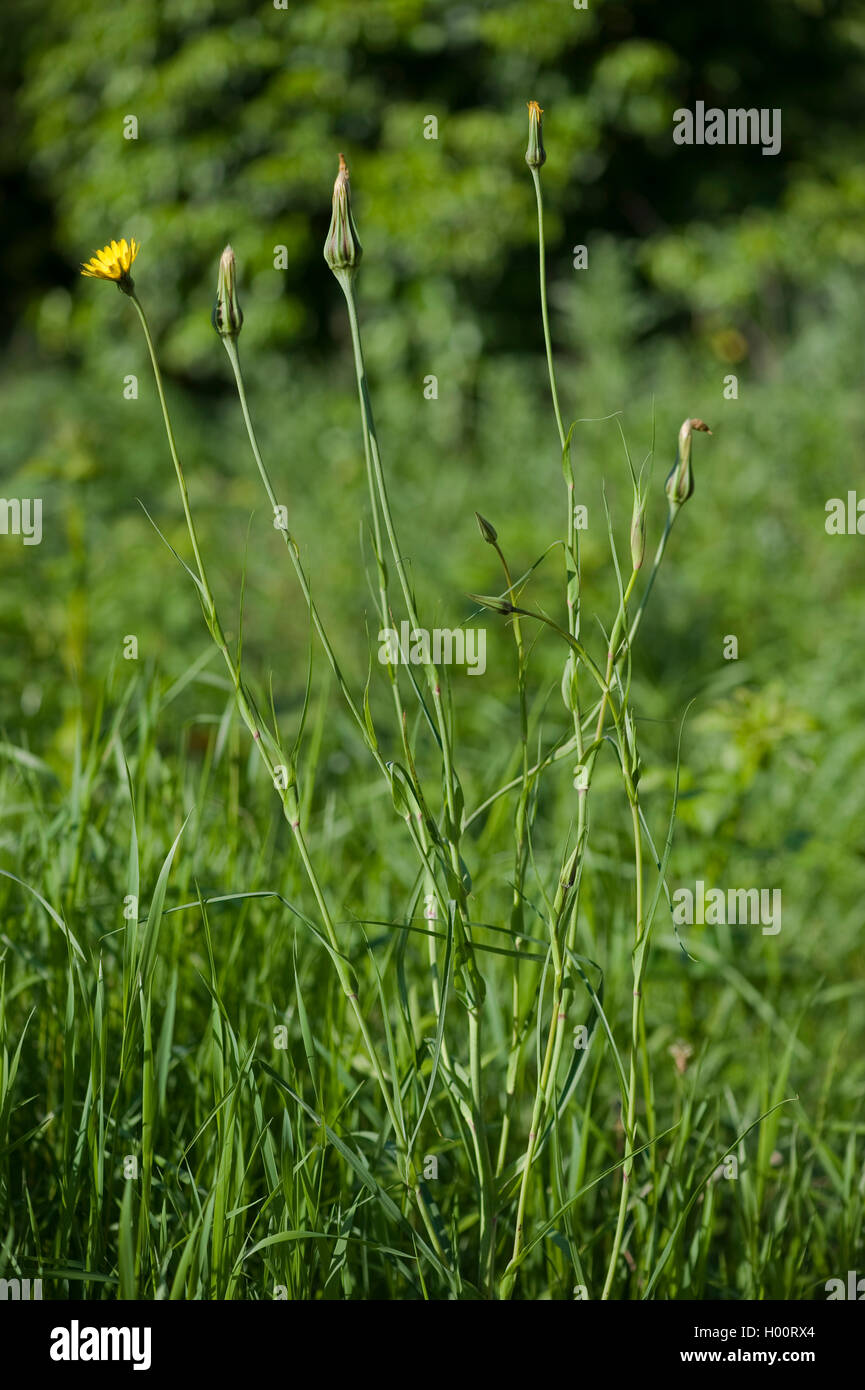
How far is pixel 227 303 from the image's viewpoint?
73 centimetres

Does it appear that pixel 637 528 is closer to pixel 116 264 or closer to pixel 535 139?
pixel 535 139

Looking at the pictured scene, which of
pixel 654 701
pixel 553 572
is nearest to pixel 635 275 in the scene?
pixel 553 572

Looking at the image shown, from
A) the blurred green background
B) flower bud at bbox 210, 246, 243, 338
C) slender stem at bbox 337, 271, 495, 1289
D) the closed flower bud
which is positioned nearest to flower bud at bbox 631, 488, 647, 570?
the closed flower bud

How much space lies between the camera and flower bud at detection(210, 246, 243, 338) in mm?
724

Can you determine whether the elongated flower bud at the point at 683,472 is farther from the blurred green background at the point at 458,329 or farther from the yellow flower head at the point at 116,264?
the blurred green background at the point at 458,329

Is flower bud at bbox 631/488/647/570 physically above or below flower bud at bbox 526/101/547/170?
below

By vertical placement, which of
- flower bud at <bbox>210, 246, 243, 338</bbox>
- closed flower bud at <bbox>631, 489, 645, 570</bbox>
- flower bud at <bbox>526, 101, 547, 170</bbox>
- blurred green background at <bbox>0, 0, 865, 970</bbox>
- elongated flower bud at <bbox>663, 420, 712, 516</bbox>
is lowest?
closed flower bud at <bbox>631, 489, 645, 570</bbox>

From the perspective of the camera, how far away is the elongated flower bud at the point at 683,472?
29.4 inches

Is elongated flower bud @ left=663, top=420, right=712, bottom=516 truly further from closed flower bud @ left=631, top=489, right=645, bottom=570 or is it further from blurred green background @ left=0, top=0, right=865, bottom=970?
blurred green background @ left=0, top=0, right=865, bottom=970

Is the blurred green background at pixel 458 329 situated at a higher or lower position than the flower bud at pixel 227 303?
higher

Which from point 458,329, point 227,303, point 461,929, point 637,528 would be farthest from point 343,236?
point 458,329

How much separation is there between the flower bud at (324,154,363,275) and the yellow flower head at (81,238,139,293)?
0.14 metres

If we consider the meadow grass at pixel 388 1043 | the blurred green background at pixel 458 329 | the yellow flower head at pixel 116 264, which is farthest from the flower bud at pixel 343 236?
the blurred green background at pixel 458 329
